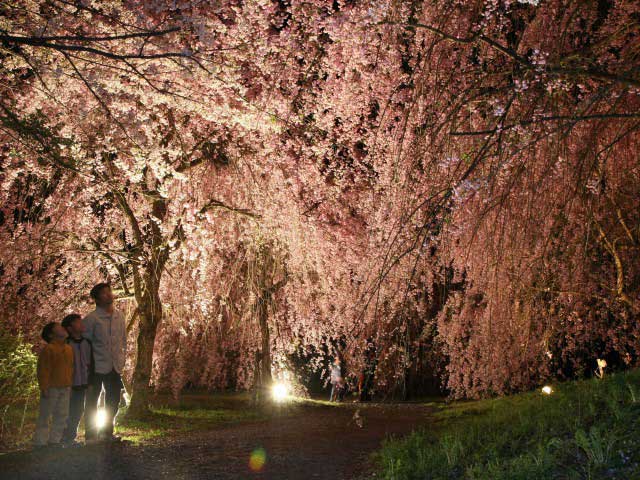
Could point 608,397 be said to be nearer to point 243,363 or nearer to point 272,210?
point 272,210

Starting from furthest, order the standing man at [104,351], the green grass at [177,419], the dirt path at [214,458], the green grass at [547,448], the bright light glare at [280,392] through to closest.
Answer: the bright light glare at [280,392] → the green grass at [177,419] → the standing man at [104,351] → the dirt path at [214,458] → the green grass at [547,448]

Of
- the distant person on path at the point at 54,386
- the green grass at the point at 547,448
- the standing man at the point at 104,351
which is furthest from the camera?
the standing man at the point at 104,351

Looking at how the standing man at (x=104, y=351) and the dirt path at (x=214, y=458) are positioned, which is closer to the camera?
the dirt path at (x=214, y=458)

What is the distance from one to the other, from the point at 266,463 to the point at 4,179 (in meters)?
7.35

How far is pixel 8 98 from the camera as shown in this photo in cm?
1022

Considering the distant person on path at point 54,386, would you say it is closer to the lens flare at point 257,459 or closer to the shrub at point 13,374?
the shrub at point 13,374

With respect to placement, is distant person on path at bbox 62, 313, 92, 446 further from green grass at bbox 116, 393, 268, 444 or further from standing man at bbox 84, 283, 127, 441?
green grass at bbox 116, 393, 268, 444

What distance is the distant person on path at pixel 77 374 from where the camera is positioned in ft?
23.4

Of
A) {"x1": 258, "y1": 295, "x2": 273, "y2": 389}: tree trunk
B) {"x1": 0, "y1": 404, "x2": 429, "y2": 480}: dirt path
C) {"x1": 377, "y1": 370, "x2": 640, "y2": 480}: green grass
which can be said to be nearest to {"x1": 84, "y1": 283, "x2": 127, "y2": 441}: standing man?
{"x1": 0, "y1": 404, "x2": 429, "y2": 480}: dirt path

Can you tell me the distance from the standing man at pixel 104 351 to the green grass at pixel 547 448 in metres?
3.08

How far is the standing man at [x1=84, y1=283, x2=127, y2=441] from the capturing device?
725 centimetres

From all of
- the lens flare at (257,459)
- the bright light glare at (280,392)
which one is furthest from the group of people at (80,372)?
the bright light glare at (280,392)

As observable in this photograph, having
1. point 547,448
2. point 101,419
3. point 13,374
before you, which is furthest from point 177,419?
point 547,448

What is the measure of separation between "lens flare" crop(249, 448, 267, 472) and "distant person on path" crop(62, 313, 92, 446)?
78.0 inches
